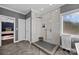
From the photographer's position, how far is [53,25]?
1.49m

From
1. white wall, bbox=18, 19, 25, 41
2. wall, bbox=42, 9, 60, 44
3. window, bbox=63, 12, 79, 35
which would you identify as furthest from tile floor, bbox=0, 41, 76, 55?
window, bbox=63, 12, 79, 35

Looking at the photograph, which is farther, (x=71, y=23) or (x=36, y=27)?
(x=36, y=27)

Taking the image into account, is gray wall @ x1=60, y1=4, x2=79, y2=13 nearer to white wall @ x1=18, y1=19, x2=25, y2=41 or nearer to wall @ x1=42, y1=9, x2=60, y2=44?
wall @ x1=42, y1=9, x2=60, y2=44

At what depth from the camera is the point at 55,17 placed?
4.83 feet

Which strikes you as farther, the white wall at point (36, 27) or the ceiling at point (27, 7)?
the white wall at point (36, 27)

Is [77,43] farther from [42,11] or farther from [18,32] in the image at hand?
[18,32]

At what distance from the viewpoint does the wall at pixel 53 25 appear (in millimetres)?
1458

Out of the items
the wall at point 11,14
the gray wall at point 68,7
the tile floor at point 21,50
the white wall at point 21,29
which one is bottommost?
the tile floor at point 21,50

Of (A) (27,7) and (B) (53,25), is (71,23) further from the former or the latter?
(A) (27,7)

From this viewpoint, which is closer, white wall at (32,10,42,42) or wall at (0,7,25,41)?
wall at (0,7,25,41)

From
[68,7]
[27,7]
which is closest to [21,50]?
[27,7]

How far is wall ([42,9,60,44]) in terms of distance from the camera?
1.46 metres

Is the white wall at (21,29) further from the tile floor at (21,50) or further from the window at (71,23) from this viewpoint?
the window at (71,23)

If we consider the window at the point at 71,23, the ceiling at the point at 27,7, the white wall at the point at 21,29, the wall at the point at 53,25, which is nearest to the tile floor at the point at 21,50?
the white wall at the point at 21,29
